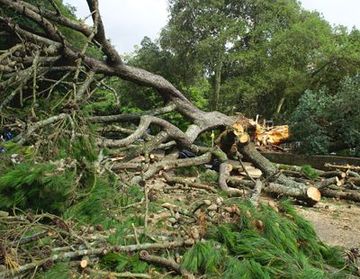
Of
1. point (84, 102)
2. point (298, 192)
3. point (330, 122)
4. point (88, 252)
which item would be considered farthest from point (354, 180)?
point (88, 252)

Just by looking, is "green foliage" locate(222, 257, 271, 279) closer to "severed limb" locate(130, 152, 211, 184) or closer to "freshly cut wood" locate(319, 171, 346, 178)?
"severed limb" locate(130, 152, 211, 184)

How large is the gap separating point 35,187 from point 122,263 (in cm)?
115

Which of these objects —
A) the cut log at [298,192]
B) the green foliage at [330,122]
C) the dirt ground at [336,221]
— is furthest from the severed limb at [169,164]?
the green foliage at [330,122]

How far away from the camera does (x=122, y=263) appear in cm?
320

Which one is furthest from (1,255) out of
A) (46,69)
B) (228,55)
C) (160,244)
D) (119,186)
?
(228,55)

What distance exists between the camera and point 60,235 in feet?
10.9

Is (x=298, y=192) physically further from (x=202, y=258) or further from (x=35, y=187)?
(x=35, y=187)

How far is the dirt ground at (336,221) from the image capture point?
520cm

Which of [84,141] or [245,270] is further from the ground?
[84,141]

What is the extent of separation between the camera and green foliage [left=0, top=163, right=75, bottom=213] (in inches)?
151

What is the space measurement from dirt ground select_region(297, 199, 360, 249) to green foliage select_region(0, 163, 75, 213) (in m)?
2.82

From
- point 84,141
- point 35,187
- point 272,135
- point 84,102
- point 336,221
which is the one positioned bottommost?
point 336,221

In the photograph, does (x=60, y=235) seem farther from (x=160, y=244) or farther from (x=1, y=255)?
(x=160, y=244)

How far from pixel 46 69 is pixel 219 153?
3.11 m
